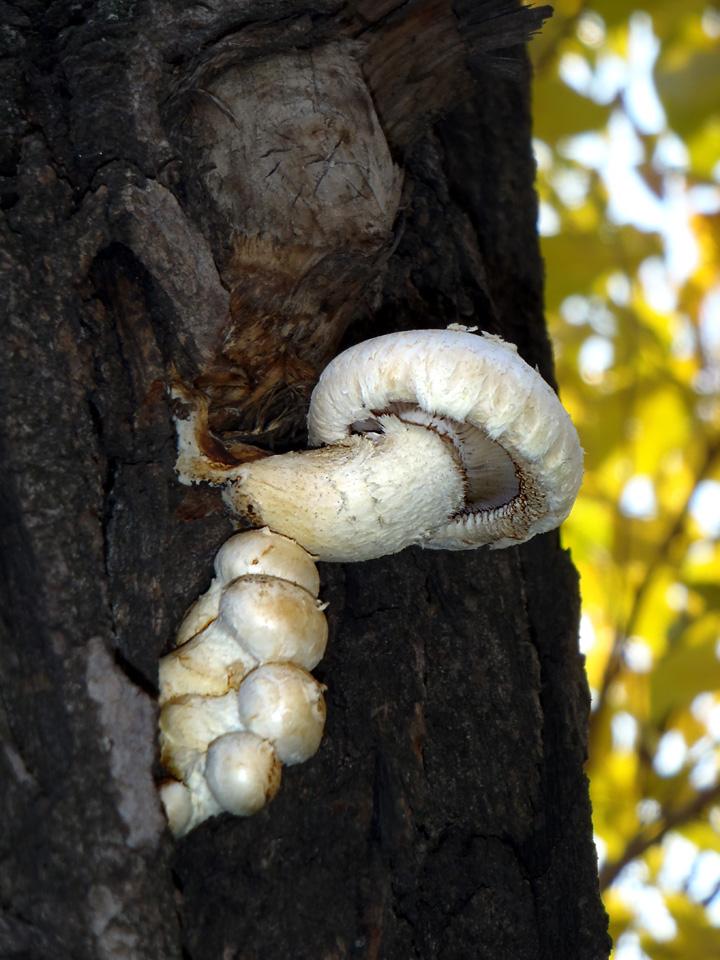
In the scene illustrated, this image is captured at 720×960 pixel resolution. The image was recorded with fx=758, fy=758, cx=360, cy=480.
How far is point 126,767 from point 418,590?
3.27ft

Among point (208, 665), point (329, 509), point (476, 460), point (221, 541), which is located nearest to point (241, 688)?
point (208, 665)

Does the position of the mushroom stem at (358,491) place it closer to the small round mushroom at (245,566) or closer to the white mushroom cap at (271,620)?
the small round mushroom at (245,566)

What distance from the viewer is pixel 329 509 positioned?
6.45 ft

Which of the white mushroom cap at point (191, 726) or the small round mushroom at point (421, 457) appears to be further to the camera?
the small round mushroom at point (421, 457)

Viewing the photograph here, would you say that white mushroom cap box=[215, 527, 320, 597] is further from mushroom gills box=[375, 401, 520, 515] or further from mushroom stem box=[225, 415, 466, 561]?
mushroom gills box=[375, 401, 520, 515]

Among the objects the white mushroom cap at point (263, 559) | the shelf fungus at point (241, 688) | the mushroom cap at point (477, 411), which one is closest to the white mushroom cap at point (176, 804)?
the shelf fungus at point (241, 688)

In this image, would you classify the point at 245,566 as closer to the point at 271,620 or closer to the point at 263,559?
the point at 263,559

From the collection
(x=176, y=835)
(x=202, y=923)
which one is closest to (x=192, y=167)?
(x=176, y=835)

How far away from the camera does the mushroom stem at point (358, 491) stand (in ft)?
6.34

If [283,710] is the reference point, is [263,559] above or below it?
above

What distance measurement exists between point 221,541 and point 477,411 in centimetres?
72

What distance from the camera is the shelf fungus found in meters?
1.61

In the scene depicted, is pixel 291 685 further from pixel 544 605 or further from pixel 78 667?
pixel 544 605

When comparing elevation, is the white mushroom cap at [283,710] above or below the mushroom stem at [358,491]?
below
